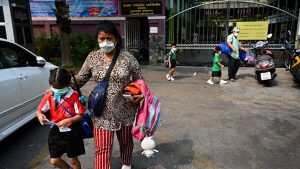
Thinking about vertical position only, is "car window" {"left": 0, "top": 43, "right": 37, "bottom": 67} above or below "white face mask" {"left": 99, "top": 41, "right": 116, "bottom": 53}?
below

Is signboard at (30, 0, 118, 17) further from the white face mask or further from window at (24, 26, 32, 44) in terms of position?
the white face mask

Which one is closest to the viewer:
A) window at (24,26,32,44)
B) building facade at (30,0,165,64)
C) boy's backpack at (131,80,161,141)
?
boy's backpack at (131,80,161,141)

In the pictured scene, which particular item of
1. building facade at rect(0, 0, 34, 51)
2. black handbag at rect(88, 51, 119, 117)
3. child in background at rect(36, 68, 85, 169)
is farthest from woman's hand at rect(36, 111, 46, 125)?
building facade at rect(0, 0, 34, 51)

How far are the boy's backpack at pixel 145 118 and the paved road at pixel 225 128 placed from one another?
97cm

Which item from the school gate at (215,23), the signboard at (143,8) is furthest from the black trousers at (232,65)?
the signboard at (143,8)

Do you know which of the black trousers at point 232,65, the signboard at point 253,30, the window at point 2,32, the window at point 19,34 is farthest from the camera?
the signboard at point 253,30

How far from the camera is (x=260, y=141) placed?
3.93 meters

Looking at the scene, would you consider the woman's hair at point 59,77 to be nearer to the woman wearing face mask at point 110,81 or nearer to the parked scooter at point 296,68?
the woman wearing face mask at point 110,81

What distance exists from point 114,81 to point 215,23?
8.50 m

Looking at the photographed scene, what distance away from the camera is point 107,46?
2350 mm

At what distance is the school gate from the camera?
382 inches

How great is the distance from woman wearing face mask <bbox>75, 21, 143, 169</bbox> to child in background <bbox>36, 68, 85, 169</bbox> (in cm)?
17

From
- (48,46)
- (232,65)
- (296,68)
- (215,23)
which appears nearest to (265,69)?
(296,68)

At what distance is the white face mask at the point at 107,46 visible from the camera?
2.34m
